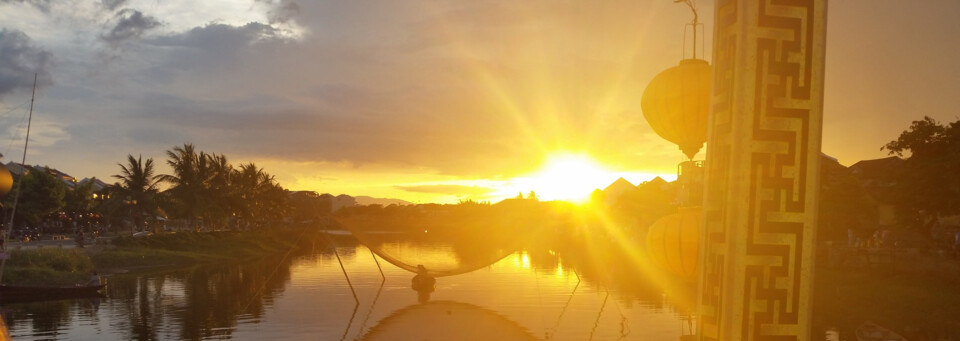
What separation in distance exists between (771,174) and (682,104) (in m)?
1.51

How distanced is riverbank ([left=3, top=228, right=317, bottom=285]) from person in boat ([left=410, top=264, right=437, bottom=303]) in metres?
5.24

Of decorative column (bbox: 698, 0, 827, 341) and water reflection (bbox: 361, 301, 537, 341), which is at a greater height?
decorative column (bbox: 698, 0, 827, 341)

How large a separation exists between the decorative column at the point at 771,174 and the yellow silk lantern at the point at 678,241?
1.75 ft

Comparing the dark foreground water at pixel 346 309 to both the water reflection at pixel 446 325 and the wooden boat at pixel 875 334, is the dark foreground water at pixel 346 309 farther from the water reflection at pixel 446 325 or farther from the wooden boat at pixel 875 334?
the wooden boat at pixel 875 334

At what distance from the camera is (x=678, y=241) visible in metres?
4.46

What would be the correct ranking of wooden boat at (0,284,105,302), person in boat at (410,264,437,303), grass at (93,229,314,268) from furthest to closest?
grass at (93,229,314,268) < person in boat at (410,264,437,303) < wooden boat at (0,284,105,302)

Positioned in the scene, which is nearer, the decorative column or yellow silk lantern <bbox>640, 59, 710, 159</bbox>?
the decorative column

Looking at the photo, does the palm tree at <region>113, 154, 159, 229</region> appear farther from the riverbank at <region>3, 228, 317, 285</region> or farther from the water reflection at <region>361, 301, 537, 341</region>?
the water reflection at <region>361, 301, 537, 341</region>

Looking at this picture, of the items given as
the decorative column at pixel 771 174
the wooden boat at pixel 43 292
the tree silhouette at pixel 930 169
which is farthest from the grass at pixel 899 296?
the wooden boat at pixel 43 292

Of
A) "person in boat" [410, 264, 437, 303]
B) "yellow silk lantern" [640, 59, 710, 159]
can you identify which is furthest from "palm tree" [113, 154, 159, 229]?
"yellow silk lantern" [640, 59, 710, 159]

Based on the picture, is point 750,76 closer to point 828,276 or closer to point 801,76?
point 801,76

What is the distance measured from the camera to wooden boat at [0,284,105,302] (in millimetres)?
28406

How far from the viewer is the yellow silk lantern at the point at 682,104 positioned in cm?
498

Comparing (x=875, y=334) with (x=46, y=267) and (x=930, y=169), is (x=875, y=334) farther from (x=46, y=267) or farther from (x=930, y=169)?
(x=46, y=267)
